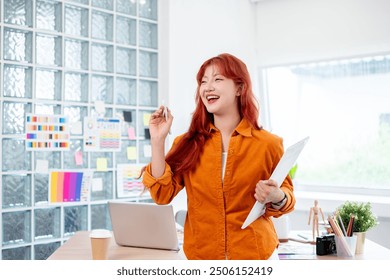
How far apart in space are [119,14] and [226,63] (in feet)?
8.08

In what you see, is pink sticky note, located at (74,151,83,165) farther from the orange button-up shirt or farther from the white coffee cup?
the orange button-up shirt

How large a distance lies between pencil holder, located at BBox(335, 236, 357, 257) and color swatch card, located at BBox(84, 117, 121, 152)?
1947mm

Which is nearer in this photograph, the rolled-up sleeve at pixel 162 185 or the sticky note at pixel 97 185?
the rolled-up sleeve at pixel 162 185

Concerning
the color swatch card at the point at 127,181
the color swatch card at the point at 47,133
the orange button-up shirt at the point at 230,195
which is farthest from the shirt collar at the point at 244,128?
the color swatch card at the point at 127,181

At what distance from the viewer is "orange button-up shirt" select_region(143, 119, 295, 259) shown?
51.1 inches

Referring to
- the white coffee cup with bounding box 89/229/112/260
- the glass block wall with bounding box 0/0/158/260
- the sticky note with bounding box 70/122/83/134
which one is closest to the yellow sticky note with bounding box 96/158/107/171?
the glass block wall with bounding box 0/0/158/260

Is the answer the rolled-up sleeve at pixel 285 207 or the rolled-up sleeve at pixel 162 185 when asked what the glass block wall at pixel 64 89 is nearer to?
the rolled-up sleeve at pixel 162 185

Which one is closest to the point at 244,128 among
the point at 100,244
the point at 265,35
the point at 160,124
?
the point at 160,124

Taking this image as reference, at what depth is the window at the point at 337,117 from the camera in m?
3.99

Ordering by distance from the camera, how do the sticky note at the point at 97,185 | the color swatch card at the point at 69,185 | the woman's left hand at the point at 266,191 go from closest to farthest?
the woman's left hand at the point at 266,191 < the color swatch card at the point at 69,185 < the sticky note at the point at 97,185

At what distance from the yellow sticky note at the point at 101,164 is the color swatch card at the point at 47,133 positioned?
0.27 meters

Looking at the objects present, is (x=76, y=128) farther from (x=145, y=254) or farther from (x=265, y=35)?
(x=265, y=35)

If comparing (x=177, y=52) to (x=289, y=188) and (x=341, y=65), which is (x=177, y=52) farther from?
(x=289, y=188)

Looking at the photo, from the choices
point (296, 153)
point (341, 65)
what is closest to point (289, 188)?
point (296, 153)
